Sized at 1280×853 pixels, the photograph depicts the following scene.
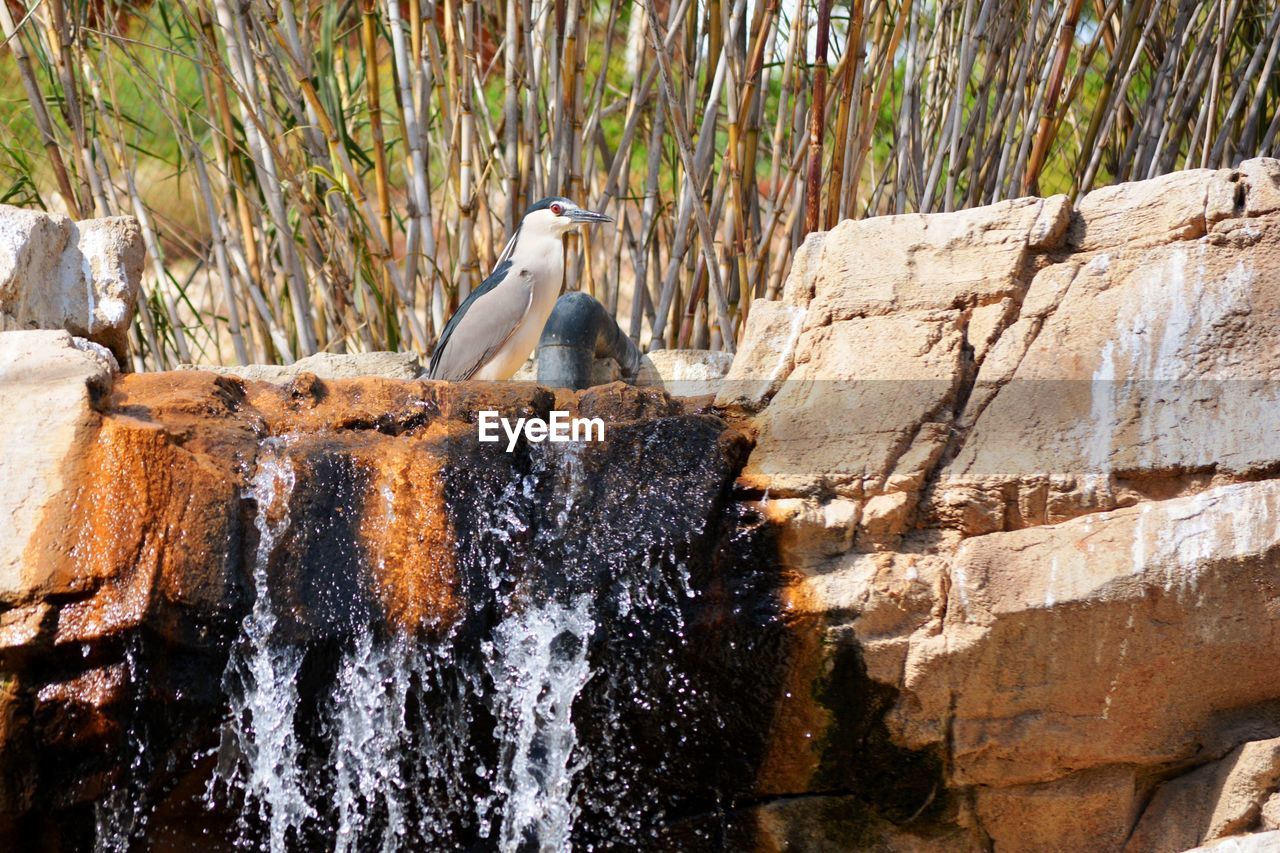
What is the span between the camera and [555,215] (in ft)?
12.6

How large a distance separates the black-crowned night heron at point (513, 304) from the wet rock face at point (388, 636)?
41.8 inches

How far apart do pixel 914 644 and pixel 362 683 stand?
3.01 feet

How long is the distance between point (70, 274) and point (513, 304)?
1.15 m

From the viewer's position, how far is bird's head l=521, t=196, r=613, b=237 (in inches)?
151

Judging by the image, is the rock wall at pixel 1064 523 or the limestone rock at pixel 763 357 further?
the limestone rock at pixel 763 357

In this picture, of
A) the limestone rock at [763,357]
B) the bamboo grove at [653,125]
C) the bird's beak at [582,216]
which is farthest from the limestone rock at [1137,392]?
the bird's beak at [582,216]

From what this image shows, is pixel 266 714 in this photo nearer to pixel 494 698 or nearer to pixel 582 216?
pixel 494 698

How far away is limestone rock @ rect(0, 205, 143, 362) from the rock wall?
55.7 inches

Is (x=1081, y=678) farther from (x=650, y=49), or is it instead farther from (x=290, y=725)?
(x=650, y=49)

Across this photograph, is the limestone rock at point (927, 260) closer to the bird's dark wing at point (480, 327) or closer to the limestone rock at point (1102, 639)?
the limestone rock at point (1102, 639)

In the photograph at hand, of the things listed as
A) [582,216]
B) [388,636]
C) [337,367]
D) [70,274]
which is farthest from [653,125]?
Answer: [388,636]

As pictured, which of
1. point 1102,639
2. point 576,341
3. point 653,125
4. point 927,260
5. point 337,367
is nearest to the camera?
point 1102,639

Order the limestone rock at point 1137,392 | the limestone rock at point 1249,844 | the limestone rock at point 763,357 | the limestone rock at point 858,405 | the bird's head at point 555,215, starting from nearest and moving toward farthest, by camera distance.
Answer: the limestone rock at point 1249,844 → the limestone rock at point 1137,392 → the limestone rock at point 858,405 → the limestone rock at point 763,357 → the bird's head at point 555,215

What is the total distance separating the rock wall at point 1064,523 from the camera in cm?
234
